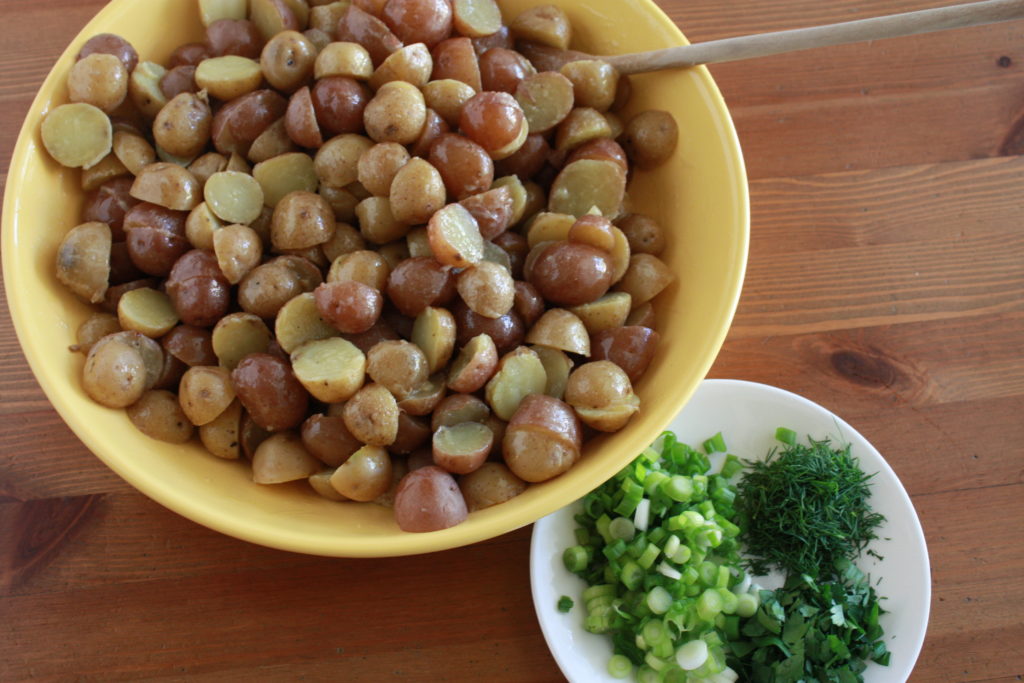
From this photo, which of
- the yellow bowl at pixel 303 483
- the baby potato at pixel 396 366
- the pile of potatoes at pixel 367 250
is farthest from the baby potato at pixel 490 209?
the yellow bowl at pixel 303 483

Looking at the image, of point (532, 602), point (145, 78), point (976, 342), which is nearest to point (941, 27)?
point (976, 342)

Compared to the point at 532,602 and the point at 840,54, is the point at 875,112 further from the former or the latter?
the point at 532,602

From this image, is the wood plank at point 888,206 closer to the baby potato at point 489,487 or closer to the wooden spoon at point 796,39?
the wooden spoon at point 796,39

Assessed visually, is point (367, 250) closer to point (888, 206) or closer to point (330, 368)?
point (330, 368)

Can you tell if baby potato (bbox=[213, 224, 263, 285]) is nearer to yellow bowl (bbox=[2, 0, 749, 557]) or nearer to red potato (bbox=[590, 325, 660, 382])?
yellow bowl (bbox=[2, 0, 749, 557])

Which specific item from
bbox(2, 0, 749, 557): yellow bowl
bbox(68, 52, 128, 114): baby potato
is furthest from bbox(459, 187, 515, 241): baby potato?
bbox(68, 52, 128, 114): baby potato

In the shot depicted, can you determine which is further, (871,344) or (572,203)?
(871,344)

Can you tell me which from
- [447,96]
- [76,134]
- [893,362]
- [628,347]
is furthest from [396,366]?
[893,362]
